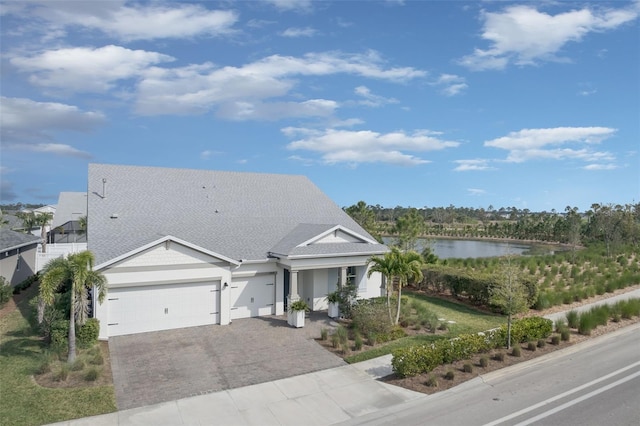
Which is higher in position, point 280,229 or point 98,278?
point 280,229

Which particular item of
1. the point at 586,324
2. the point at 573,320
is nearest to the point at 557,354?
the point at 586,324

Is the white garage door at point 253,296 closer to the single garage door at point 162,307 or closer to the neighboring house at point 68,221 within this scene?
the single garage door at point 162,307

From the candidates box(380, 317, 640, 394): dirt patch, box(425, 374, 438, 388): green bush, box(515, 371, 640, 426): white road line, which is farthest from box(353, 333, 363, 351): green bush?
box(515, 371, 640, 426): white road line

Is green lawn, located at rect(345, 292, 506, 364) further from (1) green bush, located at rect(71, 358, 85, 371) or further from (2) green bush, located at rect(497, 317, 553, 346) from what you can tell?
(1) green bush, located at rect(71, 358, 85, 371)

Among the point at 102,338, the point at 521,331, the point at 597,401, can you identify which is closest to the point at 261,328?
the point at 102,338

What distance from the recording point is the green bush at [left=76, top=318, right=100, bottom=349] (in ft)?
52.0

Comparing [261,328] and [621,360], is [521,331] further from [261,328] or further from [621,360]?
[261,328]

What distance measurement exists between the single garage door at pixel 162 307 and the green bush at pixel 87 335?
1551 mm

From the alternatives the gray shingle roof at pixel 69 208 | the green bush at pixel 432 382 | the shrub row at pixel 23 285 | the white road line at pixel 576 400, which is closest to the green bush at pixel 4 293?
the shrub row at pixel 23 285

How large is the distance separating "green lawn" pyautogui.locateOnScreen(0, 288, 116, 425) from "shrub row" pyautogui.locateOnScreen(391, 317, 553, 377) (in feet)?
27.3

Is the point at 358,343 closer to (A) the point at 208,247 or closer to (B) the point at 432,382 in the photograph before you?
(B) the point at 432,382

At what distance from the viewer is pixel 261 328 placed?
19.2 m

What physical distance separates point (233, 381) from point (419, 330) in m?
8.79

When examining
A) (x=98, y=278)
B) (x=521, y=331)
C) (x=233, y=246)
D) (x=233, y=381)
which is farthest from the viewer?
(x=233, y=246)
